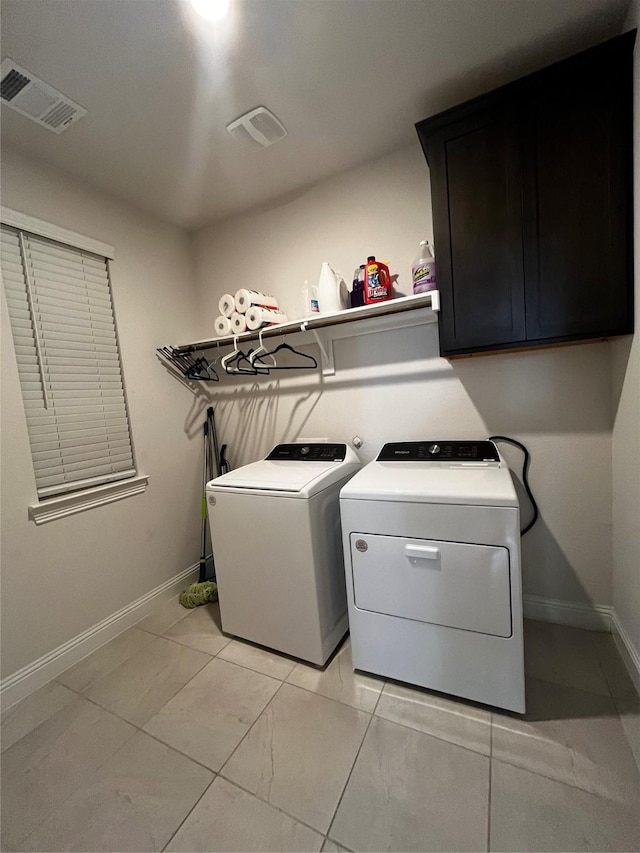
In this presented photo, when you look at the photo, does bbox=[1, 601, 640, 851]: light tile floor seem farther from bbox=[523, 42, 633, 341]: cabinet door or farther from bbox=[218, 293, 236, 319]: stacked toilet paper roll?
bbox=[218, 293, 236, 319]: stacked toilet paper roll

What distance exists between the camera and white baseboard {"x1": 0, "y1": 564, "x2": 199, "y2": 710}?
1542 mm

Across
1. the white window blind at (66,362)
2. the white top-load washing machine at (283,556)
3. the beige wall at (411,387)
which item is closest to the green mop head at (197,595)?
the white top-load washing machine at (283,556)

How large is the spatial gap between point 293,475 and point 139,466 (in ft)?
3.60

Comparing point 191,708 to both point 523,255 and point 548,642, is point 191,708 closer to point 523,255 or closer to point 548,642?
point 548,642

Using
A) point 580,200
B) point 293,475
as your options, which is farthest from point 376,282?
point 293,475

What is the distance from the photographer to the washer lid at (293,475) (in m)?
1.55

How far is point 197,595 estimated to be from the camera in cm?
218

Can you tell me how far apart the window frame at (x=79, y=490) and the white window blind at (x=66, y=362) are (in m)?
0.03

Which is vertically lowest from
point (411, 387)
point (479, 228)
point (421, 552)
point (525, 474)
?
point (421, 552)

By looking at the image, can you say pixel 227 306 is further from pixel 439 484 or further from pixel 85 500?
pixel 439 484

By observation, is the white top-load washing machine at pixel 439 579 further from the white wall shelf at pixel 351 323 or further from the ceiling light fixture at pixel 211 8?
the ceiling light fixture at pixel 211 8

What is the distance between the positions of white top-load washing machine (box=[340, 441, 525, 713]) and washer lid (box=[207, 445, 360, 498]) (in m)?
0.20

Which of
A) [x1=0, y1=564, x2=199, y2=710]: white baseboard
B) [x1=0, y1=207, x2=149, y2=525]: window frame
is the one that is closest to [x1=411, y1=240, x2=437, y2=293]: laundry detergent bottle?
[x1=0, y1=207, x2=149, y2=525]: window frame

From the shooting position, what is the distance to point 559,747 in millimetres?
1161
